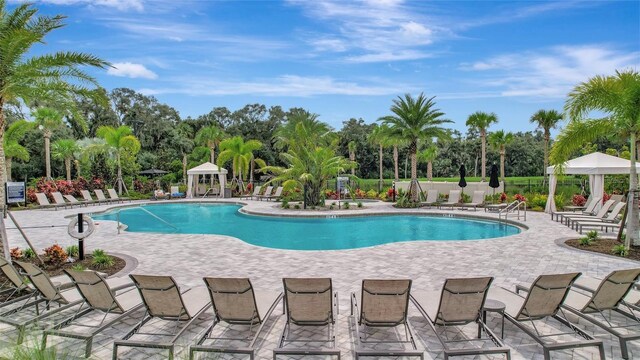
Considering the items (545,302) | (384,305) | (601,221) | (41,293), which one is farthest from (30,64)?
(601,221)

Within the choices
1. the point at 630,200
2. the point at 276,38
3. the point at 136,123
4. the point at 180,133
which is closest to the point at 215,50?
the point at 276,38

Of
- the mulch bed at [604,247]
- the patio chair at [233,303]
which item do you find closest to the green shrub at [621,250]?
the mulch bed at [604,247]

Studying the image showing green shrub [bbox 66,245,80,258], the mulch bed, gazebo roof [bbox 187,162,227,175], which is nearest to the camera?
green shrub [bbox 66,245,80,258]

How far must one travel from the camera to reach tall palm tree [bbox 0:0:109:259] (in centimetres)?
723

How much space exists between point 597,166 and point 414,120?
900cm

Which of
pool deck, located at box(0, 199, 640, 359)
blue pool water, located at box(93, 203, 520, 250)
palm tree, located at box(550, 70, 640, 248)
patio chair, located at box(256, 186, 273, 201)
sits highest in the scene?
palm tree, located at box(550, 70, 640, 248)

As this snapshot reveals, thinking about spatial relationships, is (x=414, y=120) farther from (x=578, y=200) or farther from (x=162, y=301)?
(x=162, y=301)

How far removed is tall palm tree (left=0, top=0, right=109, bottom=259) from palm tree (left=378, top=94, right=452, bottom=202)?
16408mm

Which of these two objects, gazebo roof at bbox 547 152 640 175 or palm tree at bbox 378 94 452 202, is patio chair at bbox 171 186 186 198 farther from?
gazebo roof at bbox 547 152 640 175

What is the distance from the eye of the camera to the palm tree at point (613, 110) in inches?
376

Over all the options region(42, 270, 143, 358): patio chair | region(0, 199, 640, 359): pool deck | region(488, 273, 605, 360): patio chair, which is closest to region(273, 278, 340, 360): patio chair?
region(0, 199, 640, 359): pool deck

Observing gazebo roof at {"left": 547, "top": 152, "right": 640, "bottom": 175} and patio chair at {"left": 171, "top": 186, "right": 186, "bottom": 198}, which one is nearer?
gazebo roof at {"left": 547, "top": 152, "right": 640, "bottom": 175}

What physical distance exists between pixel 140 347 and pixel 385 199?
22852mm

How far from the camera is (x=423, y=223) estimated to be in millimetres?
18172
